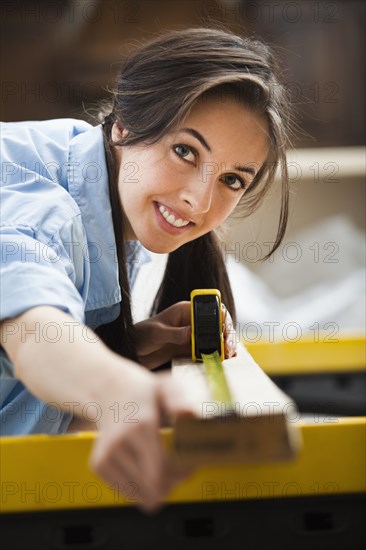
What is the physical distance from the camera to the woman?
0.62 meters

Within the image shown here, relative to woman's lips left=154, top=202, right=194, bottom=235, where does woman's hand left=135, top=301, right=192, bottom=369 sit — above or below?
below

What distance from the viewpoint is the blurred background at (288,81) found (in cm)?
212

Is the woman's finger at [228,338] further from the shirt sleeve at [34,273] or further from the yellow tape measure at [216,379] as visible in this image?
the shirt sleeve at [34,273]

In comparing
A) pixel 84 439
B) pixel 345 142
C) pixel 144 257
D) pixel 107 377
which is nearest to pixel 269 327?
pixel 144 257

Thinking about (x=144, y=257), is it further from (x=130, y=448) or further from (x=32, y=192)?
(x=130, y=448)

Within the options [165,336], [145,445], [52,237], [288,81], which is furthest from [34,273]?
[288,81]

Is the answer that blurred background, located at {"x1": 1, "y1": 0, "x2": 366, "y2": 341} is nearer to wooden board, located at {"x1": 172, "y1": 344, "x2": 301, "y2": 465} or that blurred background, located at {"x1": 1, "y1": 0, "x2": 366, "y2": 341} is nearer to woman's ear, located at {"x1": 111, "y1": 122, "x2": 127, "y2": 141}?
woman's ear, located at {"x1": 111, "y1": 122, "x2": 127, "y2": 141}

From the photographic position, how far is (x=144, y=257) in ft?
3.58

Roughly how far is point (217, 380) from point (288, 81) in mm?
1598

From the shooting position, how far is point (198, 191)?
0.79 metres

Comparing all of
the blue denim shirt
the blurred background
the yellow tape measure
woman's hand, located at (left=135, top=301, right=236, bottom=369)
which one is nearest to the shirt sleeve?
the blue denim shirt

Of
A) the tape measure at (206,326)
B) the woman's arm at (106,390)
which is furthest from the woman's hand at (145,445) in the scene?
the tape measure at (206,326)

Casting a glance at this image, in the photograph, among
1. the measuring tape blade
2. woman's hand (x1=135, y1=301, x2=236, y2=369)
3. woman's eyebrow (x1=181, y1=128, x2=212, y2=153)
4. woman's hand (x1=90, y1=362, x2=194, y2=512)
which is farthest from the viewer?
woman's hand (x1=135, y1=301, x2=236, y2=369)

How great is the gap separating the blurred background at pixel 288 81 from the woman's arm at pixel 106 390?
54.4 inches
